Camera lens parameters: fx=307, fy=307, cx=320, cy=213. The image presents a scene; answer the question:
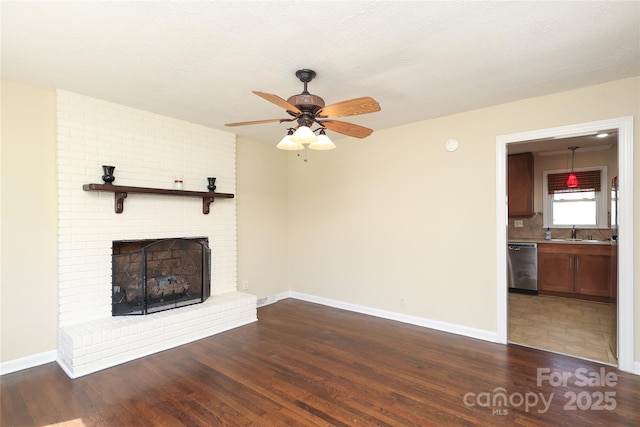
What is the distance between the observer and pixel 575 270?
4965 millimetres

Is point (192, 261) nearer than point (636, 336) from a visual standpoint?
No

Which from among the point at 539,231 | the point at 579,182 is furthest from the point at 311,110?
the point at 579,182

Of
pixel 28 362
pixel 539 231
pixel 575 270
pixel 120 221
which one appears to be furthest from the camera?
pixel 539 231

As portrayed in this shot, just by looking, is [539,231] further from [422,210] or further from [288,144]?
[288,144]

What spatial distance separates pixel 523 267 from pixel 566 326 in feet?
5.75

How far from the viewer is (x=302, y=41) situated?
2.08m

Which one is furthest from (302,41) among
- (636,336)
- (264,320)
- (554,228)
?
(554,228)

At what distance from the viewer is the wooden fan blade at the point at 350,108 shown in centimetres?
205

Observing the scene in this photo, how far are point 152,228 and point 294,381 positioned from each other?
238cm

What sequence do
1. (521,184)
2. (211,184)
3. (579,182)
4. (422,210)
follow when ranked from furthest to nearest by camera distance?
(521,184) → (579,182) → (211,184) → (422,210)

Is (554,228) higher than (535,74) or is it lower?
lower

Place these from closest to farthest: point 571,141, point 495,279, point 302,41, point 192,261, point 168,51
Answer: point 302,41, point 168,51, point 495,279, point 192,261, point 571,141

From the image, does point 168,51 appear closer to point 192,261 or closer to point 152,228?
point 152,228

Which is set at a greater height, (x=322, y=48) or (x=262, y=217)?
(x=322, y=48)
